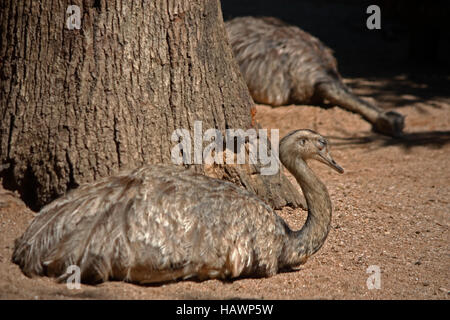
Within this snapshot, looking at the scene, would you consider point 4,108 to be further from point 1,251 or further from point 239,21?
point 239,21

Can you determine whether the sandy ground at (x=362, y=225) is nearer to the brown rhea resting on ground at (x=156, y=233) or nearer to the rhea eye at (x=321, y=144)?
the brown rhea resting on ground at (x=156, y=233)

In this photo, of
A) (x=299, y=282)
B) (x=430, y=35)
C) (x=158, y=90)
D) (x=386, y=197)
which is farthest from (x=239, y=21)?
(x=299, y=282)

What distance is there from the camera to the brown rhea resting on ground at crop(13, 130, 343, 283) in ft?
13.0

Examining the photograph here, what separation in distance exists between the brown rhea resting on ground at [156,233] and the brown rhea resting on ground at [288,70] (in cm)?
498

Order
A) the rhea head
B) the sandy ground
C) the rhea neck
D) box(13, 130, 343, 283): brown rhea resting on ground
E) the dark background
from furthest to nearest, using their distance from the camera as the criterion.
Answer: the dark background < the rhea head < the rhea neck < the sandy ground < box(13, 130, 343, 283): brown rhea resting on ground

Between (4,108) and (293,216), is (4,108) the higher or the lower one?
the higher one

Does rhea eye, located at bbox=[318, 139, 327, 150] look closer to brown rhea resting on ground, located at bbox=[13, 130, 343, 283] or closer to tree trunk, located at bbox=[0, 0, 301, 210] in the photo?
brown rhea resting on ground, located at bbox=[13, 130, 343, 283]

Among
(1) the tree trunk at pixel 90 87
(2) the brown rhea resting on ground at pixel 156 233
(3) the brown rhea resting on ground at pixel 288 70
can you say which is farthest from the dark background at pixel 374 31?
(2) the brown rhea resting on ground at pixel 156 233

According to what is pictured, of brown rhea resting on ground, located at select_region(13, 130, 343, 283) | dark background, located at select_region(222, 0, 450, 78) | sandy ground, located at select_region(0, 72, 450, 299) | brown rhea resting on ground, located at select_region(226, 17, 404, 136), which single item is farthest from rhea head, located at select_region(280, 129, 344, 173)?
dark background, located at select_region(222, 0, 450, 78)

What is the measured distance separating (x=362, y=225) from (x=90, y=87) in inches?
112

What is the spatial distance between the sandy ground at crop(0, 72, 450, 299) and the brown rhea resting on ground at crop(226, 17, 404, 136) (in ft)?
0.70

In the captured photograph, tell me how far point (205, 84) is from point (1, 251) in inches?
83.4
